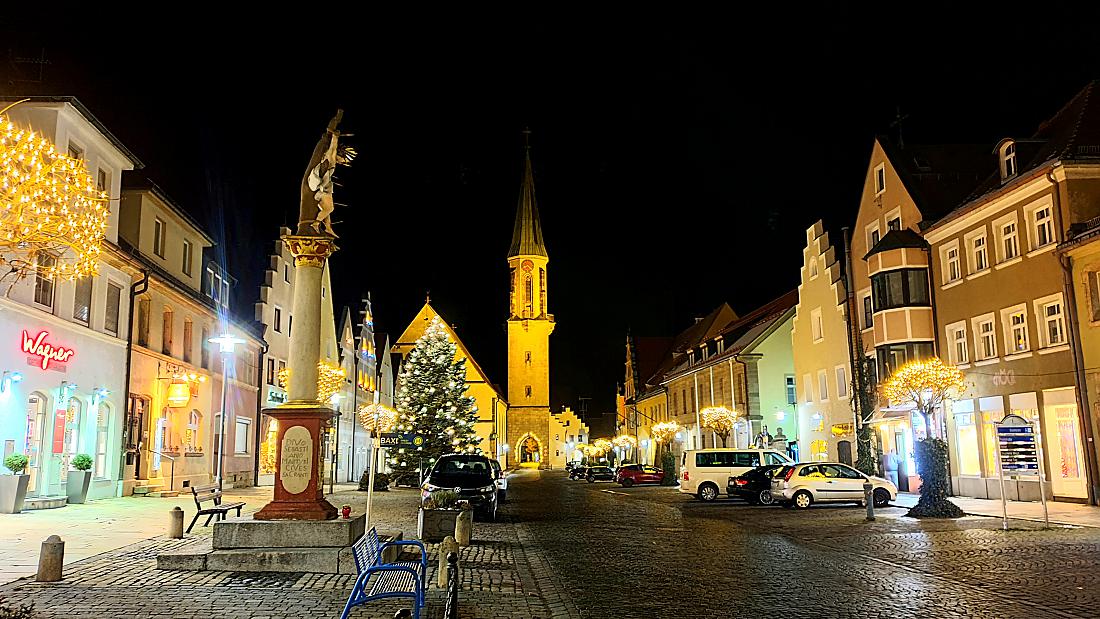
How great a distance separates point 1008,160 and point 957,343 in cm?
645

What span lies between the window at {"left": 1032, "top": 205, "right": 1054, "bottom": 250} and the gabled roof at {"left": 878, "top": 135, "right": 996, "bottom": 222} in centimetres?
597

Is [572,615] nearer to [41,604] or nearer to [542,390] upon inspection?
[41,604]

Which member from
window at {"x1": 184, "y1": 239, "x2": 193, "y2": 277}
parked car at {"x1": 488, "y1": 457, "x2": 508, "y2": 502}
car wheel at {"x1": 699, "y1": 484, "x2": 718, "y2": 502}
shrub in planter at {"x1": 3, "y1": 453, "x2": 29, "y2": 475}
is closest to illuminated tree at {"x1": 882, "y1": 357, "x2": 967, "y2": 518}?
car wheel at {"x1": 699, "y1": 484, "x2": 718, "y2": 502}

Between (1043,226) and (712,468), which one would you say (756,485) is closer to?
(712,468)

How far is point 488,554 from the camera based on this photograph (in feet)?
51.3

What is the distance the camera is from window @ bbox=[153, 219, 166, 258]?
30.0 metres

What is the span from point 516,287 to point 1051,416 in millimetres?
73141

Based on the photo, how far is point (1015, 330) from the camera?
28000 millimetres

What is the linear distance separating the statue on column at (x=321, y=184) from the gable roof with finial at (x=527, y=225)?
8119 centimetres

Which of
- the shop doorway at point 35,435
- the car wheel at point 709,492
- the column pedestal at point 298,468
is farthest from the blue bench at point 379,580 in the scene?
the car wheel at point 709,492

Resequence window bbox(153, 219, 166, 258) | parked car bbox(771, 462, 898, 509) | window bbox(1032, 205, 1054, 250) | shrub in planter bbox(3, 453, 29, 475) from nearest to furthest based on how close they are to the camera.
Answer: shrub in planter bbox(3, 453, 29, 475) < window bbox(1032, 205, 1054, 250) < parked car bbox(771, 462, 898, 509) < window bbox(153, 219, 166, 258)

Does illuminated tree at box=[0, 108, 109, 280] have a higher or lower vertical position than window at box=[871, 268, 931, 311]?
lower

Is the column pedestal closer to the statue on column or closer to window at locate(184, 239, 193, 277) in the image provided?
the statue on column

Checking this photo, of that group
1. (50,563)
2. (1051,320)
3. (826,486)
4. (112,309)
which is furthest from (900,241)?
(50,563)
